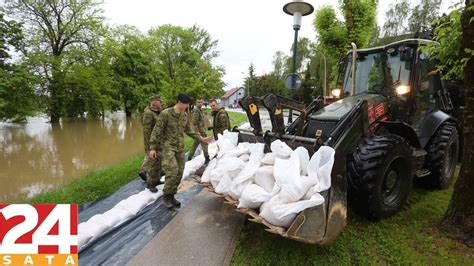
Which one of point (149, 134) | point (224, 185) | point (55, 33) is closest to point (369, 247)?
point (224, 185)

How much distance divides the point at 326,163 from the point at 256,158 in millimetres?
982

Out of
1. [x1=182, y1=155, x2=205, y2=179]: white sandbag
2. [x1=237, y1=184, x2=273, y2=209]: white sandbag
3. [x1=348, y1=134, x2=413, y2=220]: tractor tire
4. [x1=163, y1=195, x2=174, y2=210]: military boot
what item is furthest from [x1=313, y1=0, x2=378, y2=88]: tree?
[x1=237, y1=184, x2=273, y2=209]: white sandbag

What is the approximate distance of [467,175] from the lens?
3.22 m

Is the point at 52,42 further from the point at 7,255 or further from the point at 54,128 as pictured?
the point at 7,255

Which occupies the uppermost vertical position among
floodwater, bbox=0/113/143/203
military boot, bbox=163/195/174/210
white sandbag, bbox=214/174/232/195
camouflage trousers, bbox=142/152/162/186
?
white sandbag, bbox=214/174/232/195

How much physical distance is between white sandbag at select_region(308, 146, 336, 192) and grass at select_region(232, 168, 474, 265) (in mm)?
787

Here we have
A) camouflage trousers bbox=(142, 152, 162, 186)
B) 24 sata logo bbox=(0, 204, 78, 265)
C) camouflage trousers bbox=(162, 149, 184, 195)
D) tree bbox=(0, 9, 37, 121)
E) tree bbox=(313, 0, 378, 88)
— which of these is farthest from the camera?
tree bbox=(0, 9, 37, 121)

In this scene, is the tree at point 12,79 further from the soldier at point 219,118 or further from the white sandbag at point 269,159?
the white sandbag at point 269,159

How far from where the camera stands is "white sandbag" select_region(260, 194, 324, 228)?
273 cm

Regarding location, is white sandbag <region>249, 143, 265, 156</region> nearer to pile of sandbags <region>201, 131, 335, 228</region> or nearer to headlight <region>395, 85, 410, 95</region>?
pile of sandbags <region>201, 131, 335, 228</region>

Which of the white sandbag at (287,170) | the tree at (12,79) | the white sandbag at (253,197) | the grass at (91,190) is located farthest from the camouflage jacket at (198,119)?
the tree at (12,79)

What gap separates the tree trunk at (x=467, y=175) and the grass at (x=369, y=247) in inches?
7.1

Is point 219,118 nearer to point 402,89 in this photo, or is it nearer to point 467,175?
point 402,89

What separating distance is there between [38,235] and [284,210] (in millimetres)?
2567
